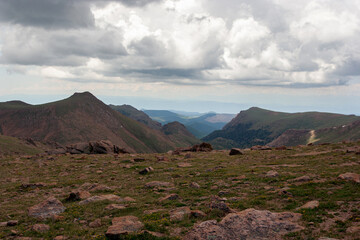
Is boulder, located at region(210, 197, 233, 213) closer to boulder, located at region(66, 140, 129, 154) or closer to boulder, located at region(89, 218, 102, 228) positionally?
boulder, located at region(89, 218, 102, 228)

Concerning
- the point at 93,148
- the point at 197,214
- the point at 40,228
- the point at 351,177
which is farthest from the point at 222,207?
the point at 93,148

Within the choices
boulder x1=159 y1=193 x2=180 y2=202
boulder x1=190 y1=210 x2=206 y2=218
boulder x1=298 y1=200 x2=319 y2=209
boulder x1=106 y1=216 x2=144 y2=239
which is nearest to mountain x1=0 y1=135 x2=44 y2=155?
boulder x1=159 y1=193 x2=180 y2=202

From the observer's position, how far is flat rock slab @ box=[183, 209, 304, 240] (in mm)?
13125

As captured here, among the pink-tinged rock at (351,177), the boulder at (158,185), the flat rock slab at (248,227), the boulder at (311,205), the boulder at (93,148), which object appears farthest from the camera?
the boulder at (93,148)

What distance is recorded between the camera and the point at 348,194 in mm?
18578

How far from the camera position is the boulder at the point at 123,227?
547 inches

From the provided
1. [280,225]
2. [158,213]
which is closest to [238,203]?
[280,225]

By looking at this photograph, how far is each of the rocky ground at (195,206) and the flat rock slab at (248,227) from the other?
0.18 feet

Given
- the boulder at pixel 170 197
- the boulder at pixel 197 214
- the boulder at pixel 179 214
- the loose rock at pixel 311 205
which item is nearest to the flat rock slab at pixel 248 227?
the loose rock at pixel 311 205

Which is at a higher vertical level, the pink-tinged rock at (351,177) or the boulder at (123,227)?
the pink-tinged rock at (351,177)

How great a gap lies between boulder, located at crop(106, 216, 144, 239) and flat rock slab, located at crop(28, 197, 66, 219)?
21.6 feet

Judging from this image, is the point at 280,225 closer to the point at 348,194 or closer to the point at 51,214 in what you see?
the point at 348,194

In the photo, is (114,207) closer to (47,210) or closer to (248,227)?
(47,210)

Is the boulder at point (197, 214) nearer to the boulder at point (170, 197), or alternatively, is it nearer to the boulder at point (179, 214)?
the boulder at point (179, 214)
